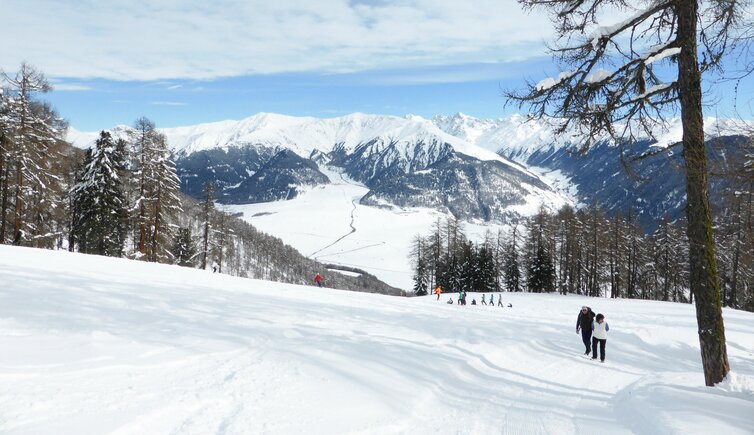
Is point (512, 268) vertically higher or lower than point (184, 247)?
lower

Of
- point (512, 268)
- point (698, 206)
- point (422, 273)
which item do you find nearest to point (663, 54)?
point (698, 206)

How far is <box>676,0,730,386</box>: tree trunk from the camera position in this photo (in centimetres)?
629

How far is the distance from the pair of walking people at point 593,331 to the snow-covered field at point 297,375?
16.8 inches

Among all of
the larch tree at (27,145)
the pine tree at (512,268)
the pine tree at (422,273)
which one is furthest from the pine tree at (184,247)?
the pine tree at (512,268)

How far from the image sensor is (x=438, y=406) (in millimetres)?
6523

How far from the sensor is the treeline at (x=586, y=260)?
137ft

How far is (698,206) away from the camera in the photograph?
655 cm

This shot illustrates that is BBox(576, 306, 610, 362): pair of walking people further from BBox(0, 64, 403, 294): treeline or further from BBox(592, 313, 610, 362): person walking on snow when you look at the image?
BBox(0, 64, 403, 294): treeline

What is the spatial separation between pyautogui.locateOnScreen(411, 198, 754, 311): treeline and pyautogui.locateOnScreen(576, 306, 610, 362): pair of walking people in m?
29.8

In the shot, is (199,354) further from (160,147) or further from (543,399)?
(160,147)

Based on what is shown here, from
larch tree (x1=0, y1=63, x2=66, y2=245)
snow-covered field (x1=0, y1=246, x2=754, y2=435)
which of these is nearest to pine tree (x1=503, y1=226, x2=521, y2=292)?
snow-covered field (x1=0, y1=246, x2=754, y2=435)

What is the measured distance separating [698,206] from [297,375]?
23.1 feet

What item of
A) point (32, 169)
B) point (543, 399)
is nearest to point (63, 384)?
point (543, 399)

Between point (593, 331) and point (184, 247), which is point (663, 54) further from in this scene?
point (184, 247)
